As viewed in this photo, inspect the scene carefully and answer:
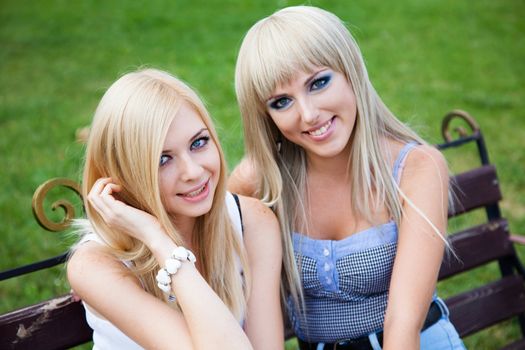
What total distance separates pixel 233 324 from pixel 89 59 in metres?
7.26

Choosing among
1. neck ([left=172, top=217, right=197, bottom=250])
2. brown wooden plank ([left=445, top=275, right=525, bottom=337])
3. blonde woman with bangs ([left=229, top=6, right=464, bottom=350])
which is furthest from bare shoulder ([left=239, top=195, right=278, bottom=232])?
brown wooden plank ([left=445, top=275, right=525, bottom=337])

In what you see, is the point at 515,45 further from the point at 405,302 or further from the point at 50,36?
the point at 405,302

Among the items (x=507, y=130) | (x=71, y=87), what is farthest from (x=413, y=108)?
(x=71, y=87)

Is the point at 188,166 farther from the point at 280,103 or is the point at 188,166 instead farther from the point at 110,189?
the point at 280,103

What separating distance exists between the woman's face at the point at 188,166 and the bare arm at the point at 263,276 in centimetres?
29

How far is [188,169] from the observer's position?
7.62 ft

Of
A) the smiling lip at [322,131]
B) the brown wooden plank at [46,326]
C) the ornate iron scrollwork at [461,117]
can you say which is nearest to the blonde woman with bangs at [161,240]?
the brown wooden plank at [46,326]

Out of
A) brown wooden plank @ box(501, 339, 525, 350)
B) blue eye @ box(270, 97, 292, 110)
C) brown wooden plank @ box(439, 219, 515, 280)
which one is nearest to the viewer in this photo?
blue eye @ box(270, 97, 292, 110)

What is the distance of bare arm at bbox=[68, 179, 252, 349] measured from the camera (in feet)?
7.34

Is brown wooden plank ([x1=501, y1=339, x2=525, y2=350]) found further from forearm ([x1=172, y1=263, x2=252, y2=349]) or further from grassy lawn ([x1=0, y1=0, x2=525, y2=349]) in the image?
forearm ([x1=172, y1=263, x2=252, y2=349])

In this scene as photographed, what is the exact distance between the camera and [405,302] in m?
2.50

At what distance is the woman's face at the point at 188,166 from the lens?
2.33m

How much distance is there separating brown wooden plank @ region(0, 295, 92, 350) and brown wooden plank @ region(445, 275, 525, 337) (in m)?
1.85

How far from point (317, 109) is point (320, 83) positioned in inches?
4.4
